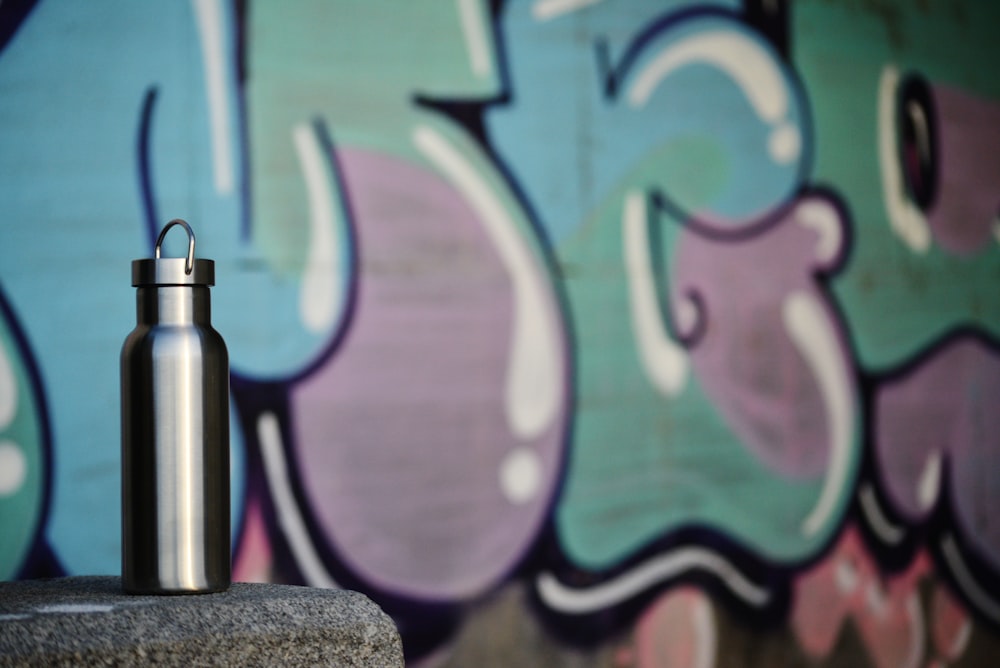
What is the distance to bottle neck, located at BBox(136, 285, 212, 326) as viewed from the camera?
6.29 ft

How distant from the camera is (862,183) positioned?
3.90 meters

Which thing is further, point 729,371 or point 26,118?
point 729,371

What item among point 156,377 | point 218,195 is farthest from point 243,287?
point 156,377

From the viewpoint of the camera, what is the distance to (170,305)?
192cm

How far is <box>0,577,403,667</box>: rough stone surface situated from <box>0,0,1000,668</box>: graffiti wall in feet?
3.34

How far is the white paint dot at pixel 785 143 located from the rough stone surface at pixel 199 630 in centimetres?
231

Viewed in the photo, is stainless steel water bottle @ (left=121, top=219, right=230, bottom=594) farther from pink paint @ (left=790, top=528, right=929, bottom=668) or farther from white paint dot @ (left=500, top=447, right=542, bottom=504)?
pink paint @ (left=790, top=528, right=929, bottom=668)

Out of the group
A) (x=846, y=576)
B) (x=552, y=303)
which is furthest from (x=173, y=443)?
(x=846, y=576)

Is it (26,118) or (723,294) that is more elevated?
(26,118)

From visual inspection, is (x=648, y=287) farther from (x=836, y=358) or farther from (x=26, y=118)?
(x=26, y=118)

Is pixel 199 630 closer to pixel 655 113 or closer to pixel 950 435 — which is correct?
pixel 655 113

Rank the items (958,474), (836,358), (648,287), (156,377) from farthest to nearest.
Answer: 1. (958,474)
2. (836,358)
3. (648,287)
4. (156,377)

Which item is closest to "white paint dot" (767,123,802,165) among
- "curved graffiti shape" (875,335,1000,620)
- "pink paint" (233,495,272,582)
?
"curved graffiti shape" (875,335,1000,620)

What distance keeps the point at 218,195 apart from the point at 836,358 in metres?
2.02
